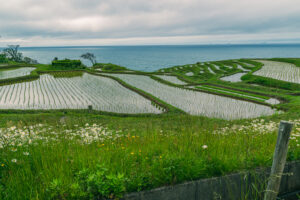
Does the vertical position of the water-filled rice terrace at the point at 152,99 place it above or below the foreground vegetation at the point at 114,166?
below

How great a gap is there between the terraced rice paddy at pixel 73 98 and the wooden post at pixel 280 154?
565 inches

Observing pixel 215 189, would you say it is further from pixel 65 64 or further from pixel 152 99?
pixel 65 64

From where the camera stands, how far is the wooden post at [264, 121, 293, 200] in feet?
10.0

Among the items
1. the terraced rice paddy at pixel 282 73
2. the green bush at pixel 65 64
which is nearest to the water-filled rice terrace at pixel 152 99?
the terraced rice paddy at pixel 282 73

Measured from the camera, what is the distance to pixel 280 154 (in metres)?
3.27

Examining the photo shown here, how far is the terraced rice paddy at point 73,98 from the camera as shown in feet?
60.3

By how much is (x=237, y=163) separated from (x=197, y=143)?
1.00 meters

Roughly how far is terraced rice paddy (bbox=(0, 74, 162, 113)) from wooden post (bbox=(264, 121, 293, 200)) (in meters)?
14.4

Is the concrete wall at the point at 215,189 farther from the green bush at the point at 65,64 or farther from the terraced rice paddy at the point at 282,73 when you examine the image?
the green bush at the point at 65,64

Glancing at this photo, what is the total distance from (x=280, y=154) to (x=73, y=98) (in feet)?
67.7

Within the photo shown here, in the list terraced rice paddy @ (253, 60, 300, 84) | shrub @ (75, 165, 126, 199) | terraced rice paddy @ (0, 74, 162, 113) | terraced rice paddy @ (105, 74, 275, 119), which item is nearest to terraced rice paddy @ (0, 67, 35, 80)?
terraced rice paddy @ (0, 74, 162, 113)

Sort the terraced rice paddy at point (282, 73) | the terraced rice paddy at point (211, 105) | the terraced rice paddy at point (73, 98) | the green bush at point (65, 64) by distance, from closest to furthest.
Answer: the terraced rice paddy at point (211, 105)
the terraced rice paddy at point (73, 98)
the terraced rice paddy at point (282, 73)
the green bush at point (65, 64)

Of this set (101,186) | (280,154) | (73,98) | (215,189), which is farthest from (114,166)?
(73,98)

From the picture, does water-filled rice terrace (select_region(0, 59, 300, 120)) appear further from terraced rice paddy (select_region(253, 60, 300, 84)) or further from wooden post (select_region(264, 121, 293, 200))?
wooden post (select_region(264, 121, 293, 200))
